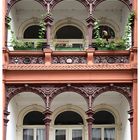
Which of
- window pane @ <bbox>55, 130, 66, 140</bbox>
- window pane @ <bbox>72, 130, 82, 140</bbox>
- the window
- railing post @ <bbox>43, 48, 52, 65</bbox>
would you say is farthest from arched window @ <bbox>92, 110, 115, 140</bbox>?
railing post @ <bbox>43, 48, 52, 65</bbox>

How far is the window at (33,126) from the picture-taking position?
26141 mm

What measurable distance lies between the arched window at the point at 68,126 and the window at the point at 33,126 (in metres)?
0.62

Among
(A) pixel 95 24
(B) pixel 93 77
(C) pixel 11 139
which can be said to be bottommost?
(C) pixel 11 139

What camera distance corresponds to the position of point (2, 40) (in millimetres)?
23438

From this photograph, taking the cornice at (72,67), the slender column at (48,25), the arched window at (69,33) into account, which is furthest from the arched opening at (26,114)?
the arched window at (69,33)

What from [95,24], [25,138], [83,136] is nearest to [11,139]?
[25,138]

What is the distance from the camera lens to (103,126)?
86.2ft

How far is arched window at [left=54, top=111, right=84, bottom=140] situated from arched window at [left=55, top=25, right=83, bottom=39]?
3.17 meters

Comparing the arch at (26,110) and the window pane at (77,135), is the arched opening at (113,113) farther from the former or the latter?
the arch at (26,110)

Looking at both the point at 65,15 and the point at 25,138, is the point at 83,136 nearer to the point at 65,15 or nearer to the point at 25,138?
the point at 25,138

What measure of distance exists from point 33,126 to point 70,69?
389 cm

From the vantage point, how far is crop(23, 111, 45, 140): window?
26141 millimetres

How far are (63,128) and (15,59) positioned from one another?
13.4ft

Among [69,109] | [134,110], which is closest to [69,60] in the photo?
[134,110]
